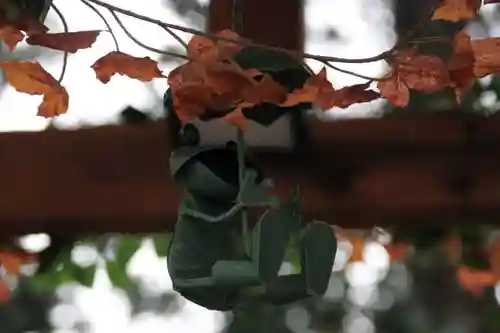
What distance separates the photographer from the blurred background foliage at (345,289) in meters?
1.07

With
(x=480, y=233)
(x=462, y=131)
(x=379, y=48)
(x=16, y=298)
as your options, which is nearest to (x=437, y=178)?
(x=462, y=131)

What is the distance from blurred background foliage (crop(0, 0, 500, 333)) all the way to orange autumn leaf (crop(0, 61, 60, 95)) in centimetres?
52

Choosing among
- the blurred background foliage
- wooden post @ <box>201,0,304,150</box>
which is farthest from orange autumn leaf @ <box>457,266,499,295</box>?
wooden post @ <box>201,0,304,150</box>

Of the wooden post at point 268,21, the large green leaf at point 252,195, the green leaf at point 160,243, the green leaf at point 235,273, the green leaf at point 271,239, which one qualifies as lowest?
the green leaf at point 160,243

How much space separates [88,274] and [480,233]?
0.47 metres

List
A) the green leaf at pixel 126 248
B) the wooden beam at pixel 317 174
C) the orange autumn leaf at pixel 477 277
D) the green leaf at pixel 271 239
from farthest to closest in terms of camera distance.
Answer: the green leaf at pixel 126 248
the orange autumn leaf at pixel 477 277
the wooden beam at pixel 317 174
the green leaf at pixel 271 239

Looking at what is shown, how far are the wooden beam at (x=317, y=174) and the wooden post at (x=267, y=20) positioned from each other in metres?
0.08

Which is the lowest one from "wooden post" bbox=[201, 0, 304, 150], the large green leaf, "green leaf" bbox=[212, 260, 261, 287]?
"green leaf" bbox=[212, 260, 261, 287]

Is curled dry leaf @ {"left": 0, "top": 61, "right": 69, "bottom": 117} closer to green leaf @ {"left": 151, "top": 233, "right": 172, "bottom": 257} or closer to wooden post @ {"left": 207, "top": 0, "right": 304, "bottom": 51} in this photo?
wooden post @ {"left": 207, "top": 0, "right": 304, "bottom": 51}

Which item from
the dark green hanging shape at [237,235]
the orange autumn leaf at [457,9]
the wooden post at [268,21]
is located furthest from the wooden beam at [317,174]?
the orange autumn leaf at [457,9]

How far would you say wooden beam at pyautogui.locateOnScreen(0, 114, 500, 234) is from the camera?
759mm

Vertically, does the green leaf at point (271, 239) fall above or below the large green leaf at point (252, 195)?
below

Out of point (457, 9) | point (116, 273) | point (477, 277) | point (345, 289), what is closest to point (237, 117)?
point (457, 9)

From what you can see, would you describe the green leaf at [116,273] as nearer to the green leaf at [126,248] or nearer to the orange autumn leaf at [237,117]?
the green leaf at [126,248]
